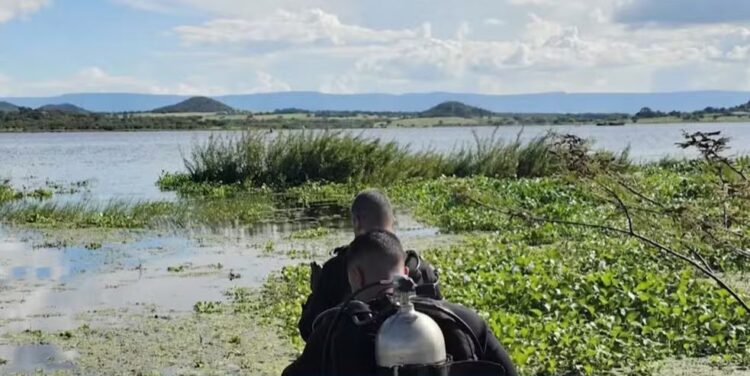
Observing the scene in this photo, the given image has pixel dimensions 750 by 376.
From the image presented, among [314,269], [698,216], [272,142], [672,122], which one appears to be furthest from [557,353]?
[672,122]

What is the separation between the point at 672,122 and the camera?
107 metres

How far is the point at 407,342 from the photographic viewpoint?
328 cm

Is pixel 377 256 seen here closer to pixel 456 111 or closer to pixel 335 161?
pixel 335 161

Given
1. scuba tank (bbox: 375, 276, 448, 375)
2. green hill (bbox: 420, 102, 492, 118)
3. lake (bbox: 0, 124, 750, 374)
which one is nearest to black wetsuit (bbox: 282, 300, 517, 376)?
scuba tank (bbox: 375, 276, 448, 375)

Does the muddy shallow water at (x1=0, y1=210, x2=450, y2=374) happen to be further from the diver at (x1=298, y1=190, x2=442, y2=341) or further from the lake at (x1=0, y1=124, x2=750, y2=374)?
the diver at (x1=298, y1=190, x2=442, y2=341)

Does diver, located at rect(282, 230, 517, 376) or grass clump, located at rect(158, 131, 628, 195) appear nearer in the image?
diver, located at rect(282, 230, 517, 376)

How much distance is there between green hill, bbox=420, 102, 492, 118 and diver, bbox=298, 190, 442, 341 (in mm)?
122320

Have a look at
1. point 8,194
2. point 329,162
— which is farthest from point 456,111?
point 8,194

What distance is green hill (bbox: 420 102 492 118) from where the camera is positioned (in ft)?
424

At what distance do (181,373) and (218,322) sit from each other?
6.45ft

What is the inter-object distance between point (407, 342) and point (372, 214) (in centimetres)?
183

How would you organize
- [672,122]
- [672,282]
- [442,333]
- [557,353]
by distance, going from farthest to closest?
1. [672,122]
2. [672,282]
3. [557,353]
4. [442,333]

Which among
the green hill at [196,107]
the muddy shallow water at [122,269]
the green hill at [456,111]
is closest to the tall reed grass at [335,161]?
the muddy shallow water at [122,269]

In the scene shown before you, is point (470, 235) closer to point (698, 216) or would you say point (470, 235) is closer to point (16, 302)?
point (16, 302)
